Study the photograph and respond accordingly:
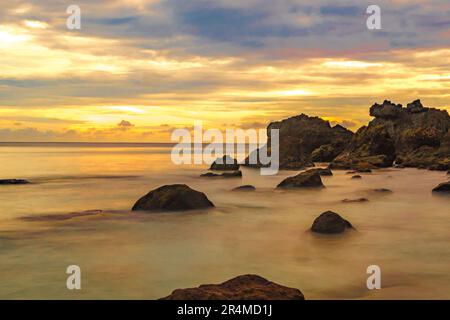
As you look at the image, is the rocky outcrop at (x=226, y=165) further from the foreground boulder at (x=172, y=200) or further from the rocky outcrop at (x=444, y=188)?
the foreground boulder at (x=172, y=200)

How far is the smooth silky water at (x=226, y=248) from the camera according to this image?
36.4 feet

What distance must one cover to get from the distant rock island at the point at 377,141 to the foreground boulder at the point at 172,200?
103ft

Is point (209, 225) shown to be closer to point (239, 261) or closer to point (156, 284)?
point (239, 261)

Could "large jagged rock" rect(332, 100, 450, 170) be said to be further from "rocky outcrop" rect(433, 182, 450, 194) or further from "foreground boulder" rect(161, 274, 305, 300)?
"foreground boulder" rect(161, 274, 305, 300)

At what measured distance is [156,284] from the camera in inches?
440

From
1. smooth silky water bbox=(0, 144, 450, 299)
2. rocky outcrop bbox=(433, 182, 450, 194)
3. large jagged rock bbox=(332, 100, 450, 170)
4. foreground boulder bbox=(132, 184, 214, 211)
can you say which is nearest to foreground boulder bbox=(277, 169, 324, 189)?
smooth silky water bbox=(0, 144, 450, 299)

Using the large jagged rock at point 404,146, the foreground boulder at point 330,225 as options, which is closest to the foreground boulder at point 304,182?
the foreground boulder at point 330,225

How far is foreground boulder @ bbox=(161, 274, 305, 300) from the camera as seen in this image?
8078 mm

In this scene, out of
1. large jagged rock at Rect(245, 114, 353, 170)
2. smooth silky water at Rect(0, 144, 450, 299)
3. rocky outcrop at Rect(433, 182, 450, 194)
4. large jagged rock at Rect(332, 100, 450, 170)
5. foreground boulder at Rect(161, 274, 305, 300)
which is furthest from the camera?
large jagged rock at Rect(245, 114, 353, 170)

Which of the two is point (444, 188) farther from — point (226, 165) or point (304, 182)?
point (226, 165)

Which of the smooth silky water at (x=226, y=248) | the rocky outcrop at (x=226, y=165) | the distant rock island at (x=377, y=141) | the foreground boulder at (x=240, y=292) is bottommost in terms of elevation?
the smooth silky water at (x=226, y=248)

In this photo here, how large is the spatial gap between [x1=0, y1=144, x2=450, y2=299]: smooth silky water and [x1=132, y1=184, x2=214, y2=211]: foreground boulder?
0.66m

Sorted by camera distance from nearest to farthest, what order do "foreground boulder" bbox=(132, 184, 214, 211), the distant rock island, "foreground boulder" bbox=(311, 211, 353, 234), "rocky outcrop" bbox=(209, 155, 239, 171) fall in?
"foreground boulder" bbox=(311, 211, 353, 234)
"foreground boulder" bbox=(132, 184, 214, 211)
"rocky outcrop" bbox=(209, 155, 239, 171)
the distant rock island

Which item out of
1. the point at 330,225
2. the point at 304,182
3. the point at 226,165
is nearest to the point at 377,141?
the point at 226,165
